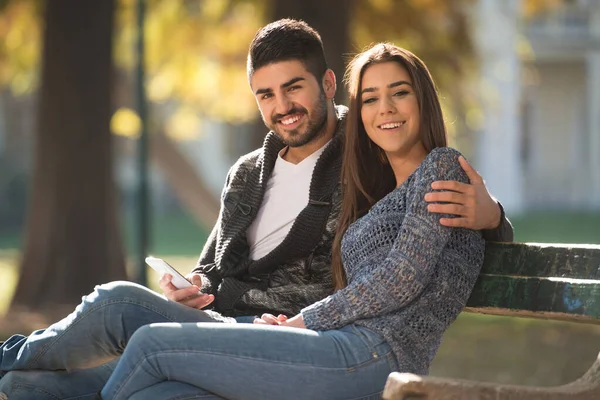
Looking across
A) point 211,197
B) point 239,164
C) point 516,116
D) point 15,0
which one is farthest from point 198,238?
point 239,164

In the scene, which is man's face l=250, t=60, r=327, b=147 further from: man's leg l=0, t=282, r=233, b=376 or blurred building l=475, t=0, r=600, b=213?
blurred building l=475, t=0, r=600, b=213

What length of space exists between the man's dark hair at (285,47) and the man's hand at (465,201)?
1097 mm

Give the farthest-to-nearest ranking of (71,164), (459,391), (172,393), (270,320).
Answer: (71,164)
(270,320)
(172,393)
(459,391)

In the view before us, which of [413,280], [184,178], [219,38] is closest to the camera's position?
[413,280]

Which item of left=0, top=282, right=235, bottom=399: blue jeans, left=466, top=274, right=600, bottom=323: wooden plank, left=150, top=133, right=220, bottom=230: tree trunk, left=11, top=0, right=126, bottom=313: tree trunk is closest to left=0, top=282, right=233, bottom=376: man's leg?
left=0, top=282, right=235, bottom=399: blue jeans

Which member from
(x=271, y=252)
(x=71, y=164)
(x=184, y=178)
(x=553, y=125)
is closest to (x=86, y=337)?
(x=271, y=252)

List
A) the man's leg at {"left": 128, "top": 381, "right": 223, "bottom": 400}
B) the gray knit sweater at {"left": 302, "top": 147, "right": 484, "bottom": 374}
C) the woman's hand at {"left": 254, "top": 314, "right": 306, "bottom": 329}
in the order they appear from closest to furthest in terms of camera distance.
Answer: the man's leg at {"left": 128, "top": 381, "right": 223, "bottom": 400}
the gray knit sweater at {"left": 302, "top": 147, "right": 484, "bottom": 374}
the woman's hand at {"left": 254, "top": 314, "right": 306, "bottom": 329}

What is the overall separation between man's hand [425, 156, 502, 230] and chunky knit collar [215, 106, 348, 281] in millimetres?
829

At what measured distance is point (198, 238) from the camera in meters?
29.3

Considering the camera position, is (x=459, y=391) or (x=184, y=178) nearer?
(x=459, y=391)

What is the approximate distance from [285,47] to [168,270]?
1.03 metres

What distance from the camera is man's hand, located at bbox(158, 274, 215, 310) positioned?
464 centimetres

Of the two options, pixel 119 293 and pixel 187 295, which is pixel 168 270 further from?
pixel 119 293

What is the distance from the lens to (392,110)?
4.45 m
